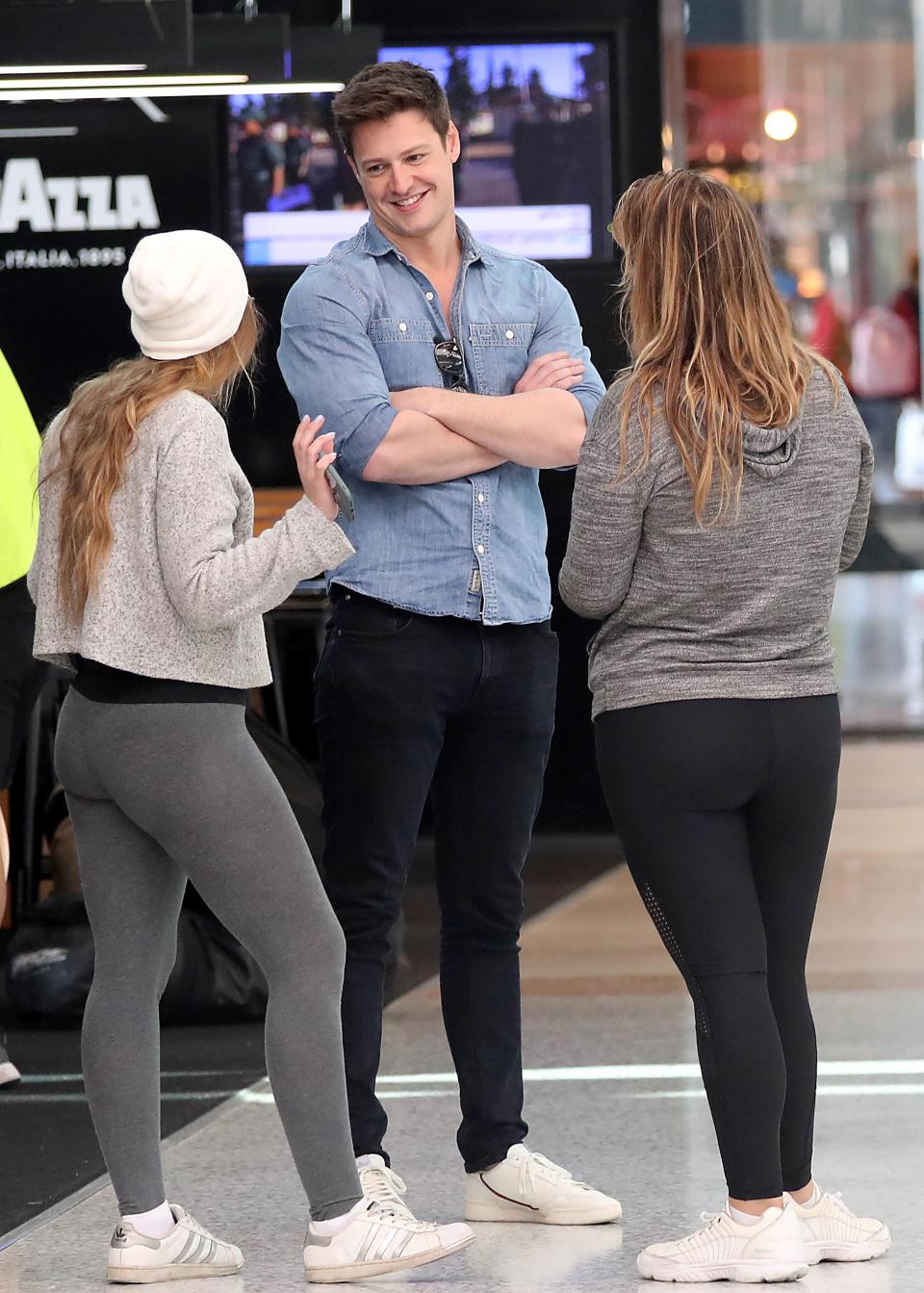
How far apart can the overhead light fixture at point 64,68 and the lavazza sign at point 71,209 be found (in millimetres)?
447

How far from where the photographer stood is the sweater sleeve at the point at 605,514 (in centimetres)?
255

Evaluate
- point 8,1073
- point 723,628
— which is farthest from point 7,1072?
point 723,628

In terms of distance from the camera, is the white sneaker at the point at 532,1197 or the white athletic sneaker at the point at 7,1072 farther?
the white athletic sneaker at the point at 7,1072

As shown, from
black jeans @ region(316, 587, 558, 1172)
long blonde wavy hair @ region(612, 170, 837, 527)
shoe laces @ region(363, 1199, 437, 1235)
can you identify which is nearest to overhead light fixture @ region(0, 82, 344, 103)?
black jeans @ region(316, 587, 558, 1172)

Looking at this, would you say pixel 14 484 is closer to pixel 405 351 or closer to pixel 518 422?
pixel 405 351

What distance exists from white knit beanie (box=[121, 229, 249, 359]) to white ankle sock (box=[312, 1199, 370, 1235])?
3.79ft

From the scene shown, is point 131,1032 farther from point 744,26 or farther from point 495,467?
point 744,26

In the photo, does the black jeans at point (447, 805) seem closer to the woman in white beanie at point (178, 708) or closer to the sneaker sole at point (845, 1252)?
the woman in white beanie at point (178, 708)

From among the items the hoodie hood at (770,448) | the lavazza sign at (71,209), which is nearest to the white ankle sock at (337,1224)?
the hoodie hood at (770,448)

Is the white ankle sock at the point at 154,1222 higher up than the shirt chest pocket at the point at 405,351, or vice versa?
the shirt chest pocket at the point at 405,351

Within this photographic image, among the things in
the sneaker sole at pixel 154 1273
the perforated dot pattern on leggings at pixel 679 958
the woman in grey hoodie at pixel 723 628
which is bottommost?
the sneaker sole at pixel 154 1273

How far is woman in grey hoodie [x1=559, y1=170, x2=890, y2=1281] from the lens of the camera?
2.54 m

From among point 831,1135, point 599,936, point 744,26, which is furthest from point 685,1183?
point 744,26

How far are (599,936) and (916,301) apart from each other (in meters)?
4.50
